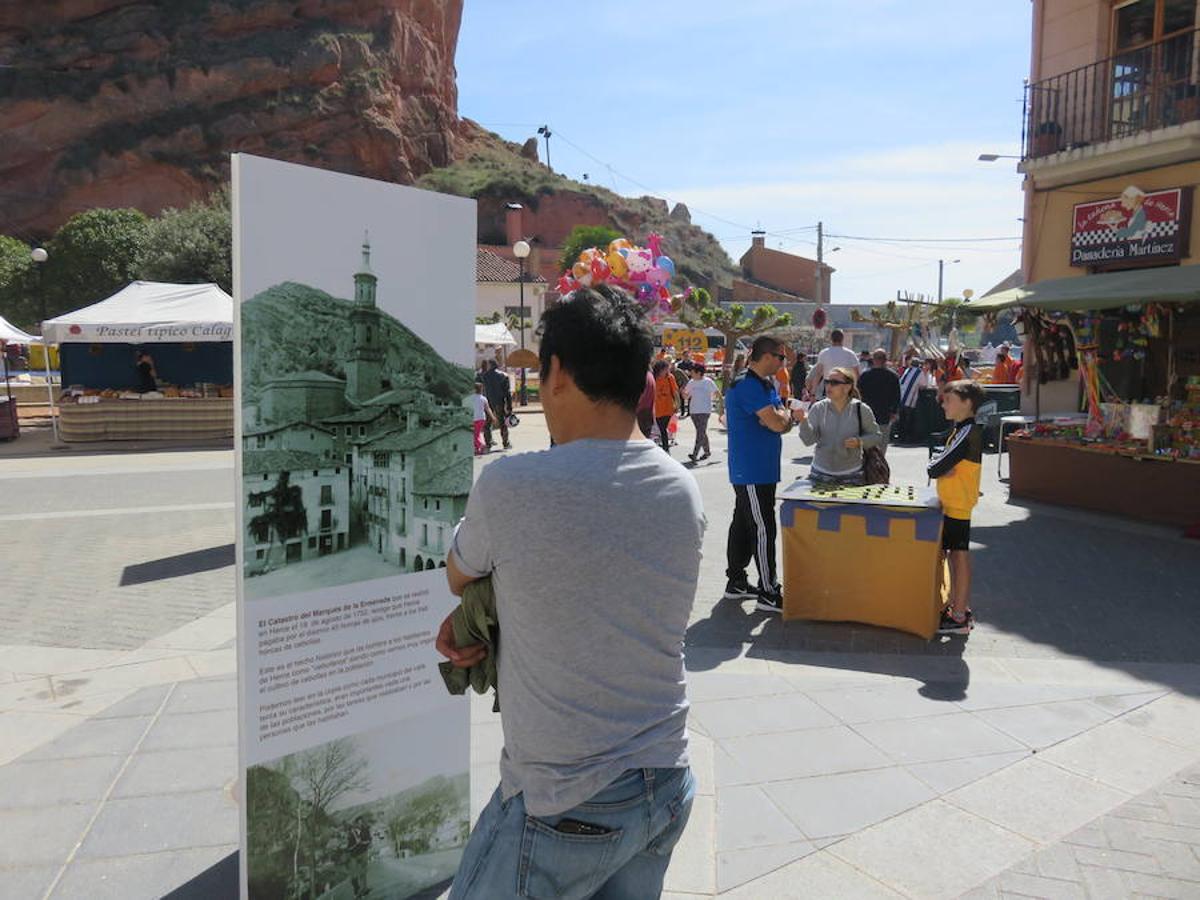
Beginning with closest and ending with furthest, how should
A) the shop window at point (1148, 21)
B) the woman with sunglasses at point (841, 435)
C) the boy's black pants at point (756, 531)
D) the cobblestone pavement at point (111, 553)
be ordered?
the cobblestone pavement at point (111, 553), the boy's black pants at point (756, 531), the woman with sunglasses at point (841, 435), the shop window at point (1148, 21)

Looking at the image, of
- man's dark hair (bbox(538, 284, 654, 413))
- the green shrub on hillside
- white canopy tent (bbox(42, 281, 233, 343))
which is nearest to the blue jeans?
man's dark hair (bbox(538, 284, 654, 413))

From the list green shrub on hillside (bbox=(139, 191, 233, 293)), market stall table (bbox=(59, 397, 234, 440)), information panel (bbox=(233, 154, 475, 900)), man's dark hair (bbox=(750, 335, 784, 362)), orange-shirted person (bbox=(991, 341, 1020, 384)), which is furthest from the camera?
green shrub on hillside (bbox=(139, 191, 233, 293))

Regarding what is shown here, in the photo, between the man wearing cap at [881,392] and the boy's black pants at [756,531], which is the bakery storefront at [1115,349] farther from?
the boy's black pants at [756,531]

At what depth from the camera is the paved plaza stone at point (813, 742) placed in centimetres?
314

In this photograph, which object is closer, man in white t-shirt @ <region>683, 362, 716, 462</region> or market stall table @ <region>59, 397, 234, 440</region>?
man in white t-shirt @ <region>683, 362, 716, 462</region>

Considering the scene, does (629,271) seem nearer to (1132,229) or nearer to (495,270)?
(1132,229)

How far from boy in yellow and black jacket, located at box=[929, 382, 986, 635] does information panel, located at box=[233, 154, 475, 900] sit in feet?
12.1

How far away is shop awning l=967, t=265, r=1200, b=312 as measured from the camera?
871 cm

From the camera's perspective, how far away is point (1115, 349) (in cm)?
1053

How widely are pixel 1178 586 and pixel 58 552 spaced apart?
921cm

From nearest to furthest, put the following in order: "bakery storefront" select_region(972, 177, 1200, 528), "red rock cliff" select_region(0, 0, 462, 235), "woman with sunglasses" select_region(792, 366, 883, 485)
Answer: "woman with sunglasses" select_region(792, 366, 883, 485)
"bakery storefront" select_region(972, 177, 1200, 528)
"red rock cliff" select_region(0, 0, 462, 235)

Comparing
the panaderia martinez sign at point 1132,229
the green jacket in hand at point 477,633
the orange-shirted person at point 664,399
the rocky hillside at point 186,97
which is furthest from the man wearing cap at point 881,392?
the rocky hillside at point 186,97

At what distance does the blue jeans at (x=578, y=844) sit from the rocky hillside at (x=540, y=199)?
75284 millimetres

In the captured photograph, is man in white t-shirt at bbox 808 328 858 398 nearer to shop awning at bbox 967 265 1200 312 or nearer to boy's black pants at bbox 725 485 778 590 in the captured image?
shop awning at bbox 967 265 1200 312
